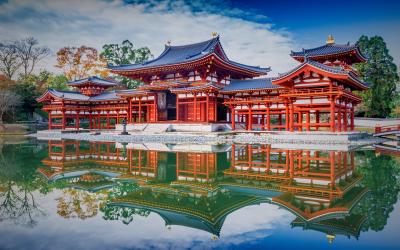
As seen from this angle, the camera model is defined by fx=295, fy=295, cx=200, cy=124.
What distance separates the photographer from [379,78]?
3775 cm

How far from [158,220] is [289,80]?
1989cm

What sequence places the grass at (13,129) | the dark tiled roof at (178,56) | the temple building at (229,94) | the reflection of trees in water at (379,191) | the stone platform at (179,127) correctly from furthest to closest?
1. the grass at (13,129)
2. the dark tiled roof at (178,56)
3. the stone platform at (179,127)
4. the temple building at (229,94)
5. the reflection of trees in water at (379,191)

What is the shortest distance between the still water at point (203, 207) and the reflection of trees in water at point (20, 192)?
0.08 ft

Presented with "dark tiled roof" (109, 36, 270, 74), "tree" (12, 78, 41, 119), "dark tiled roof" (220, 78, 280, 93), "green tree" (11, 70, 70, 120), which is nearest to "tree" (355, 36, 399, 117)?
"dark tiled roof" (109, 36, 270, 74)

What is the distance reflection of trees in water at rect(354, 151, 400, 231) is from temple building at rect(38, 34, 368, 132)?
10.8 metres

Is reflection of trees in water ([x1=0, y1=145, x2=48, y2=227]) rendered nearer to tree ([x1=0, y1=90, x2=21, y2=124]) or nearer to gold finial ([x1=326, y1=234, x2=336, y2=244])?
gold finial ([x1=326, y1=234, x2=336, y2=244])

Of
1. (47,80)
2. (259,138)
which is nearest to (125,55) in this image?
(47,80)

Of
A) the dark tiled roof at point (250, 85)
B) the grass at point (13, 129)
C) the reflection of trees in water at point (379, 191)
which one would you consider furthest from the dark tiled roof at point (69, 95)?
the reflection of trees in water at point (379, 191)

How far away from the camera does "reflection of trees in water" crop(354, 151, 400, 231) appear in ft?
17.5

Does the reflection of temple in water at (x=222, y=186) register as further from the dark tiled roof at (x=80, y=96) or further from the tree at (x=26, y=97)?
the tree at (x=26, y=97)

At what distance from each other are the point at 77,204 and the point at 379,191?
285 inches

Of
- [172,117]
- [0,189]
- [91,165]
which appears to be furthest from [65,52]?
[0,189]

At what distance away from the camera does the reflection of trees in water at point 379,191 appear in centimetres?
534

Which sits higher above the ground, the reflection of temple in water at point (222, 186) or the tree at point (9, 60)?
the tree at point (9, 60)
